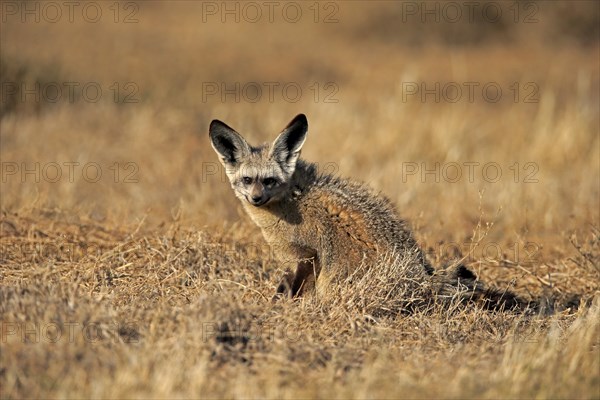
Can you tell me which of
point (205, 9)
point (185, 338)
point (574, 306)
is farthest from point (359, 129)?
point (205, 9)

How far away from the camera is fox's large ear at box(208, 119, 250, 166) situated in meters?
7.30

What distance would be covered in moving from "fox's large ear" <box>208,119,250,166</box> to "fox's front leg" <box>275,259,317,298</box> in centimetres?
107

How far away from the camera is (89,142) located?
42.3 feet

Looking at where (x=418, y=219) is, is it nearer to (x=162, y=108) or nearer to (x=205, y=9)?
(x=162, y=108)

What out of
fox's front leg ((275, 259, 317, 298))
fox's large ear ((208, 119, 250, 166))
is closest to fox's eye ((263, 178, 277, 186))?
fox's large ear ((208, 119, 250, 166))

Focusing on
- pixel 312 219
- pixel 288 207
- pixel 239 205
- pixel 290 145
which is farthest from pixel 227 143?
pixel 239 205

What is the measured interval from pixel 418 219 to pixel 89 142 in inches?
225

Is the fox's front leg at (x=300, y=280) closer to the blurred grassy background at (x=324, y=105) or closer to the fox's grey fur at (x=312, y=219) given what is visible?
the fox's grey fur at (x=312, y=219)

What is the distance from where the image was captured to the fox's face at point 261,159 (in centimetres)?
716

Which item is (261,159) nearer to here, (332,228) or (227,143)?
(227,143)

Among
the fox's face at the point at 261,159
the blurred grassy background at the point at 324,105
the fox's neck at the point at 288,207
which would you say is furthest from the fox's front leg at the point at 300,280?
the blurred grassy background at the point at 324,105

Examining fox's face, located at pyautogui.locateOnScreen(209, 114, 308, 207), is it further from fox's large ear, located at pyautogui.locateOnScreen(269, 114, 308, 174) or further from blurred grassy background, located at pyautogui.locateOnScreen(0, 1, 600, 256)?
blurred grassy background, located at pyautogui.locateOnScreen(0, 1, 600, 256)

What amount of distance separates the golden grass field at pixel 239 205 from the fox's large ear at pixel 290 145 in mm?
993

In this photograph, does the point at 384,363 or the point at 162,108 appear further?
the point at 162,108
